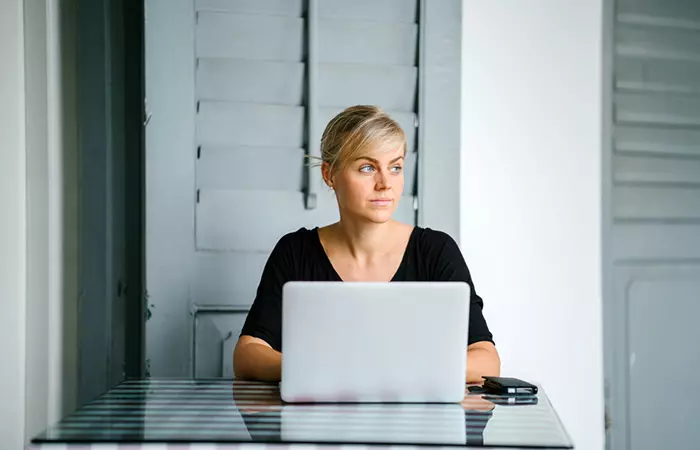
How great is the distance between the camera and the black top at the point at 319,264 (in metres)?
2.08

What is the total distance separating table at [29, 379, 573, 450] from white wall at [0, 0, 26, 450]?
820mm

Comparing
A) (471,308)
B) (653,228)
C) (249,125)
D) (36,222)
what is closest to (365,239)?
(471,308)

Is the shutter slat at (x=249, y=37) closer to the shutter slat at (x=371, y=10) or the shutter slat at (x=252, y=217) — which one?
the shutter slat at (x=371, y=10)

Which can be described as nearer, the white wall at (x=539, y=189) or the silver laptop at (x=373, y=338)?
the silver laptop at (x=373, y=338)

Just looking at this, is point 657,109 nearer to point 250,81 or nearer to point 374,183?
point 374,183

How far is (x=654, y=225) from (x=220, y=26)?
1.71 m

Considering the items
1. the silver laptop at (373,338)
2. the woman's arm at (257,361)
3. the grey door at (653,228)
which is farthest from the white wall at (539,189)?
the silver laptop at (373,338)

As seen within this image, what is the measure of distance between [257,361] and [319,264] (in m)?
0.46

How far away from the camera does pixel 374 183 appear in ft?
6.68

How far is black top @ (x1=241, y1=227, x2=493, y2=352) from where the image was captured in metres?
2.08

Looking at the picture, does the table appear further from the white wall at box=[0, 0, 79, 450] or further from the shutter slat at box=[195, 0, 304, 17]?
the shutter slat at box=[195, 0, 304, 17]

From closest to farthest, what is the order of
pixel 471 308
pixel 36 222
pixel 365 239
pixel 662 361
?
pixel 471 308 < pixel 365 239 < pixel 36 222 < pixel 662 361

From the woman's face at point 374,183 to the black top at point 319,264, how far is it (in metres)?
0.19

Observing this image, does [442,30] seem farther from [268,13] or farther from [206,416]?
[206,416]
